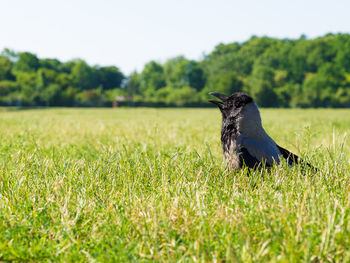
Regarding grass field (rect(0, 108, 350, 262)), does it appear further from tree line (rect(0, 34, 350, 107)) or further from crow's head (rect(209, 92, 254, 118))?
tree line (rect(0, 34, 350, 107))

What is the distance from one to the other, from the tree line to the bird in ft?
255

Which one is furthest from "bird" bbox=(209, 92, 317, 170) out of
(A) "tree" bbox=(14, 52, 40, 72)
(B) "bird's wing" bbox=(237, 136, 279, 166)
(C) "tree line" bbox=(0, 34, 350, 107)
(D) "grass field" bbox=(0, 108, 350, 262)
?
(A) "tree" bbox=(14, 52, 40, 72)

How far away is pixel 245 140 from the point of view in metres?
3.40

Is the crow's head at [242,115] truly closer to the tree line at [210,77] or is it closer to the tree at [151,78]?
the tree line at [210,77]

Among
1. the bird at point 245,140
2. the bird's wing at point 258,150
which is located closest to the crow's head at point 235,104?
the bird at point 245,140

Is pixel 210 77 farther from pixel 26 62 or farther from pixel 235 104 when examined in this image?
pixel 235 104

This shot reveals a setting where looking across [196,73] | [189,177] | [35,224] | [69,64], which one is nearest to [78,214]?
[35,224]

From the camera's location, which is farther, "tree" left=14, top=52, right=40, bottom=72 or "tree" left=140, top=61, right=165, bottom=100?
"tree" left=140, top=61, right=165, bottom=100

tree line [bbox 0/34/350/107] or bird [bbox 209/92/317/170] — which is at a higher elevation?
tree line [bbox 0/34/350/107]

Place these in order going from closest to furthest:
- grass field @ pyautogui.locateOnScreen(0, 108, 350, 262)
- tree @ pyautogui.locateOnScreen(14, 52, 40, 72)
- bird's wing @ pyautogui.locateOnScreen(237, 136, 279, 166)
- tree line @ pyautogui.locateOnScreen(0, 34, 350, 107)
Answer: grass field @ pyautogui.locateOnScreen(0, 108, 350, 262), bird's wing @ pyautogui.locateOnScreen(237, 136, 279, 166), tree line @ pyautogui.locateOnScreen(0, 34, 350, 107), tree @ pyautogui.locateOnScreen(14, 52, 40, 72)

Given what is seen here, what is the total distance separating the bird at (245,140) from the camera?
3.38 m

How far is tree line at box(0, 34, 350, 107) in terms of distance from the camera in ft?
274

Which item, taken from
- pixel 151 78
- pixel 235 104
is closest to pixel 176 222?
pixel 235 104

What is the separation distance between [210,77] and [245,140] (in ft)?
367
